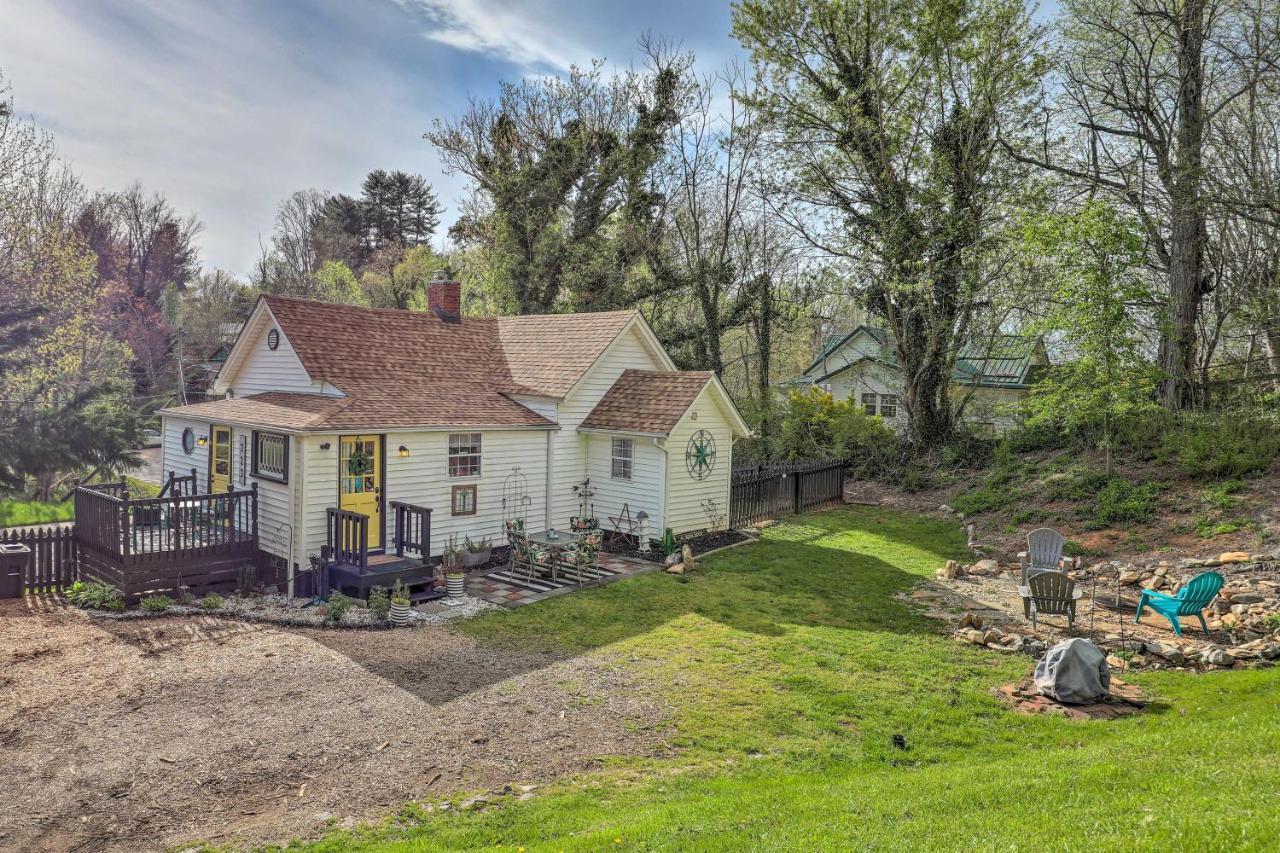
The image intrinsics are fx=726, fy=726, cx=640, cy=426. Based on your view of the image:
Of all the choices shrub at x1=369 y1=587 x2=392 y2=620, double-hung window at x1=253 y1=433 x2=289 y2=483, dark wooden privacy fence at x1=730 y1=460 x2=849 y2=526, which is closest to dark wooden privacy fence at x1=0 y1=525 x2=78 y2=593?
double-hung window at x1=253 y1=433 x2=289 y2=483

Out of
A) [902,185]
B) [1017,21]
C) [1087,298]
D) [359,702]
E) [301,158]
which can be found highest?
[1017,21]

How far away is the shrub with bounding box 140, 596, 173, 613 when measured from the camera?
11196mm

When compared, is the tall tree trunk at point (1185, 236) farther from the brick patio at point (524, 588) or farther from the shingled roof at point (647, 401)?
the brick patio at point (524, 588)

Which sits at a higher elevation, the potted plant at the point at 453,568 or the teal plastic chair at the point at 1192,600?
the teal plastic chair at the point at 1192,600

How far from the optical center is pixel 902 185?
24812 mm

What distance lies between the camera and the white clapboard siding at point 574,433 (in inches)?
648

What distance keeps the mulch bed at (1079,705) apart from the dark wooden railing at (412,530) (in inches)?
374

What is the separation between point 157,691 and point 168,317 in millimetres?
36340

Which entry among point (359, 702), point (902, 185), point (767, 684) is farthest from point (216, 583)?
point (902, 185)

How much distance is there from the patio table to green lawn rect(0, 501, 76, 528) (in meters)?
14.6

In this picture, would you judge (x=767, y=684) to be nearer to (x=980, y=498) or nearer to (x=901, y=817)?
(x=901, y=817)

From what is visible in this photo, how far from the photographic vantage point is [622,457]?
658 inches

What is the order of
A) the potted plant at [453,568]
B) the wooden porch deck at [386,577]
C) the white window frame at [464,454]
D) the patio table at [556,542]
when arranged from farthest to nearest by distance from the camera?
1. the white window frame at [464,454]
2. the patio table at [556,542]
3. the potted plant at [453,568]
4. the wooden porch deck at [386,577]

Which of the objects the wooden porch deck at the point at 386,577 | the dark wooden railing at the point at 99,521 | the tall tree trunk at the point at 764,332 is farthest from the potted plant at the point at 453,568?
the tall tree trunk at the point at 764,332
